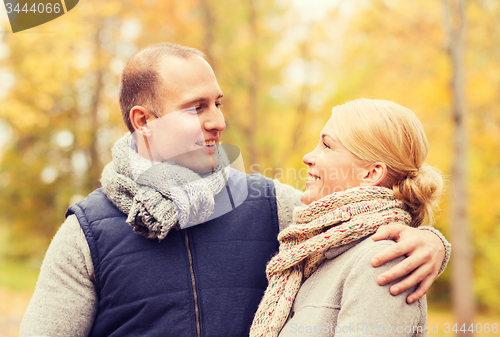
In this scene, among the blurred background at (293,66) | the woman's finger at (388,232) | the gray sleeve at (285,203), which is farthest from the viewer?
the blurred background at (293,66)

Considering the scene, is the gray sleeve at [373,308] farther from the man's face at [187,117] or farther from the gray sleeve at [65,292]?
the gray sleeve at [65,292]

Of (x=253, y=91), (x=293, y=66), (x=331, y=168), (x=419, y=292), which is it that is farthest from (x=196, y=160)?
(x=293, y=66)

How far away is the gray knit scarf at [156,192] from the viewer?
60.0 inches

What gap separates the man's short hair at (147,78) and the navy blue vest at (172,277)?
47cm

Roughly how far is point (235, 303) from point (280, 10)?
6737 mm

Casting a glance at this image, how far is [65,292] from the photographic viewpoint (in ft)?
5.15

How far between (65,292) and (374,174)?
1327 millimetres

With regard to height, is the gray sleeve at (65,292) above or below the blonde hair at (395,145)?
below

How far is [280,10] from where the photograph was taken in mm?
7359

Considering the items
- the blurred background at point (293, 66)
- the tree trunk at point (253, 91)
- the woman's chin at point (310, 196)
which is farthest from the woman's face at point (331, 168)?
the tree trunk at point (253, 91)

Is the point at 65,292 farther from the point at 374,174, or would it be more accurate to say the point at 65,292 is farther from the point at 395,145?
the point at 395,145

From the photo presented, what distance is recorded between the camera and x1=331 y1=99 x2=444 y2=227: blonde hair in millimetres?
1575

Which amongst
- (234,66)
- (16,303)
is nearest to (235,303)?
(234,66)

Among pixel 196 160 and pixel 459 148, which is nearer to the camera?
pixel 196 160
